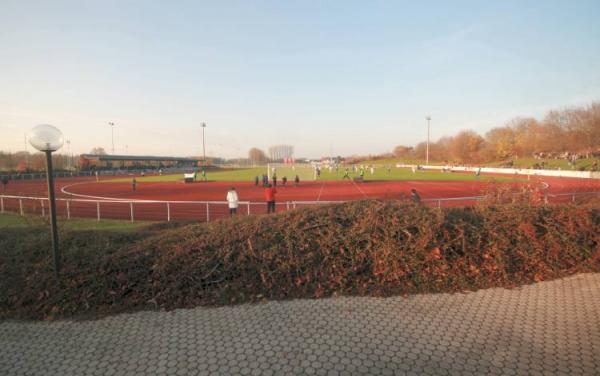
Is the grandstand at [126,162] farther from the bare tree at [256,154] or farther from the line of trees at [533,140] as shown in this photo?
the line of trees at [533,140]

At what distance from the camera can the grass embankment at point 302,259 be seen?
4344 millimetres

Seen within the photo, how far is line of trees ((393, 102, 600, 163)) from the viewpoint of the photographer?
45.0 metres

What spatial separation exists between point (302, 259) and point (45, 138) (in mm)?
4388

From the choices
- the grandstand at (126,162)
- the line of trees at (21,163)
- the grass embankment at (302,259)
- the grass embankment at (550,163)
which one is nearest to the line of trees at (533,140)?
the grass embankment at (550,163)

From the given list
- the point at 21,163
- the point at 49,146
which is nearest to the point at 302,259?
the point at 49,146

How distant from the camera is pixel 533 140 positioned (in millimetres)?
66375

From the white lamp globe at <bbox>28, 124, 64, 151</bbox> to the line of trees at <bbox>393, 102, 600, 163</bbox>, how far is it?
59504 mm

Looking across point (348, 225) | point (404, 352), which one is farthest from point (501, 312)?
point (348, 225)

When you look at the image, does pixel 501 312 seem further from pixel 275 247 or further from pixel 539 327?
pixel 275 247

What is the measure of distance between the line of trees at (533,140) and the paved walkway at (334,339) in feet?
183

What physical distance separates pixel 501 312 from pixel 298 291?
8.86ft

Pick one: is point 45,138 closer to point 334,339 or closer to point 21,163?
point 334,339

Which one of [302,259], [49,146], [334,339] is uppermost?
[49,146]

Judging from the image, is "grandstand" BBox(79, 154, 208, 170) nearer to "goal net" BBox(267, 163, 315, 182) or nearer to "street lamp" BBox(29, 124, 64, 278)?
"goal net" BBox(267, 163, 315, 182)
